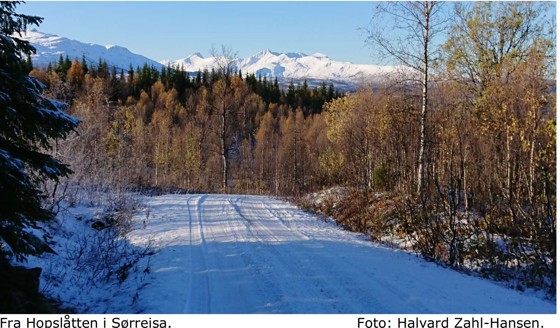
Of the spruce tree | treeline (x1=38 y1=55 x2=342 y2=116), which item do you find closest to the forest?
the spruce tree

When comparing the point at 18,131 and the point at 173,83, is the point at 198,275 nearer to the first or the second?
the point at 18,131

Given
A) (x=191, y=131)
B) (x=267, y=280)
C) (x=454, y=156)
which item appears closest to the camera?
(x=267, y=280)

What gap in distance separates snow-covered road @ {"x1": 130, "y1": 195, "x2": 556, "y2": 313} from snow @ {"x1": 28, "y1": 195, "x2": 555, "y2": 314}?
0.02m

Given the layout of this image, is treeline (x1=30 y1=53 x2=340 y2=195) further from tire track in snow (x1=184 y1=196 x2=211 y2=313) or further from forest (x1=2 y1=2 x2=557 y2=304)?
tire track in snow (x1=184 y1=196 x2=211 y2=313)

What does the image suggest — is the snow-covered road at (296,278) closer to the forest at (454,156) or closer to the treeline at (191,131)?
the forest at (454,156)

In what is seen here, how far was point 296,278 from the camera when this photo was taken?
7.70m

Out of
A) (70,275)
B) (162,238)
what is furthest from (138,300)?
(162,238)

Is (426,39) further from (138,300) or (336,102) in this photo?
(336,102)

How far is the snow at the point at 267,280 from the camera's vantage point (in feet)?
21.1

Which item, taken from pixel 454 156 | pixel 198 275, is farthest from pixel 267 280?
pixel 454 156

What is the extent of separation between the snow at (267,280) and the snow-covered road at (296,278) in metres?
0.02

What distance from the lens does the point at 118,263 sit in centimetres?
915

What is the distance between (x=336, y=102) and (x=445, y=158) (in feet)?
70.5

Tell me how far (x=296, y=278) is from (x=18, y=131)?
4.84 metres
